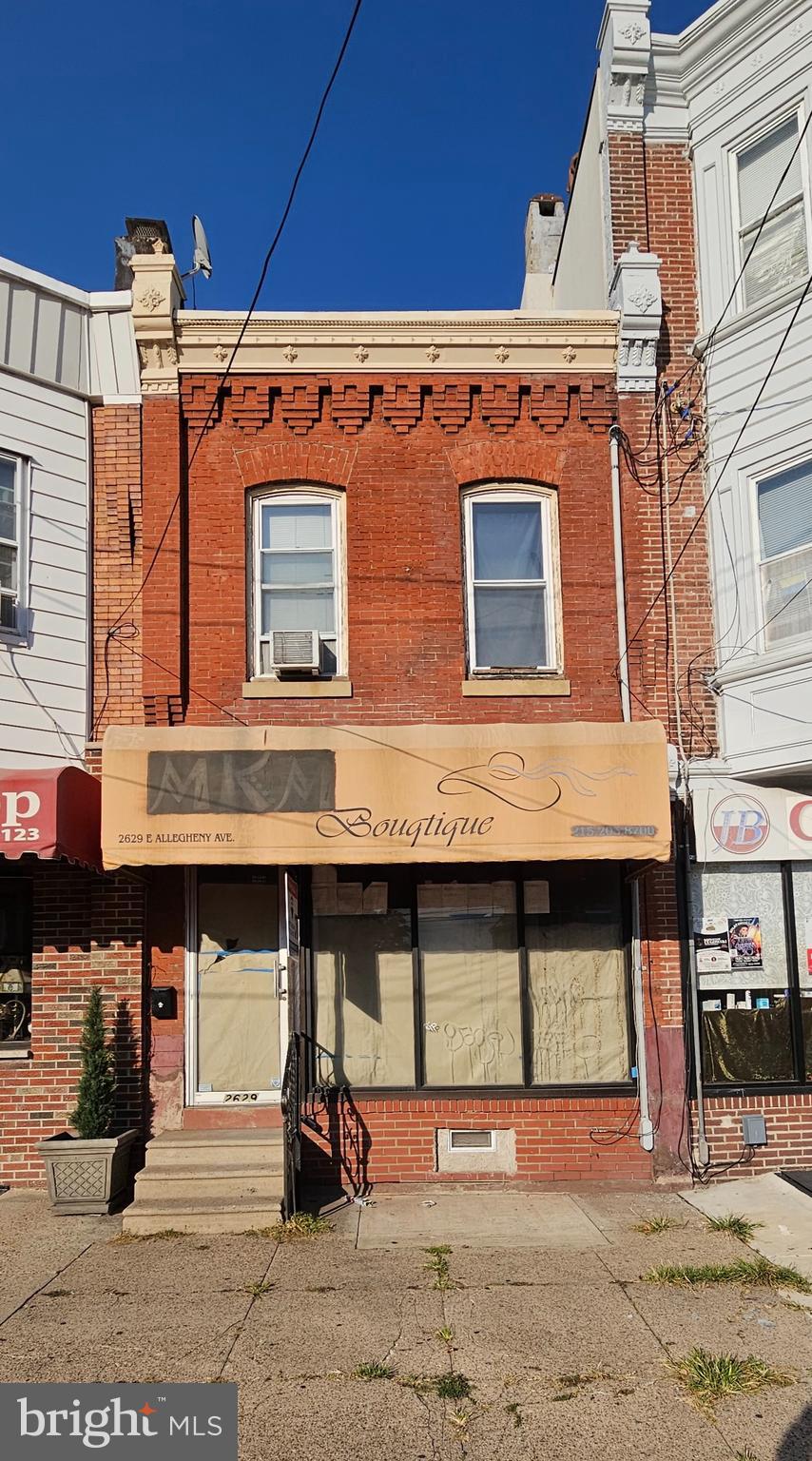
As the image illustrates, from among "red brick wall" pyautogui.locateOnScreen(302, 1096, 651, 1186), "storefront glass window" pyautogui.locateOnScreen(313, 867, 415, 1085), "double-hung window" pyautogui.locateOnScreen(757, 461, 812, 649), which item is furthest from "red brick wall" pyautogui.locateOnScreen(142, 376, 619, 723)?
"red brick wall" pyautogui.locateOnScreen(302, 1096, 651, 1186)

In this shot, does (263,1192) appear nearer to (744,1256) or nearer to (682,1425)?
(744,1256)

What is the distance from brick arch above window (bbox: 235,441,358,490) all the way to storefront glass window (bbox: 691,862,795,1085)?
4.93 meters

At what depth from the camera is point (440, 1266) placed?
8047mm

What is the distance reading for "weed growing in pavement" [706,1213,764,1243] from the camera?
345 inches

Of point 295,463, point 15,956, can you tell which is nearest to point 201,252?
point 295,463

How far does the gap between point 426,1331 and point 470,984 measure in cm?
408

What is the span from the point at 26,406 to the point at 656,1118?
8.49 metres

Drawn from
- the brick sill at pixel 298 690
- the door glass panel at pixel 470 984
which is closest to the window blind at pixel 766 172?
the brick sill at pixel 298 690

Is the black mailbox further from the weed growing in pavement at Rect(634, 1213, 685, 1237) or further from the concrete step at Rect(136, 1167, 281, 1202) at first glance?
the weed growing in pavement at Rect(634, 1213, 685, 1237)

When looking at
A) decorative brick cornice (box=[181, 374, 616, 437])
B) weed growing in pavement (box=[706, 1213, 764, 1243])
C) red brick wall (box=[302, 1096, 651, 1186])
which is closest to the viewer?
weed growing in pavement (box=[706, 1213, 764, 1243])

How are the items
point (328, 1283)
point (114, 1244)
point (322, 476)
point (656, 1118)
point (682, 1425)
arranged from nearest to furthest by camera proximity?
point (682, 1425)
point (328, 1283)
point (114, 1244)
point (656, 1118)
point (322, 476)

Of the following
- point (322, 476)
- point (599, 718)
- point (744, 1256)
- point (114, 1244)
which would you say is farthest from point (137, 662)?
point (744, 1256)

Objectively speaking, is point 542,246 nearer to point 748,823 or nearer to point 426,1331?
point 748,823

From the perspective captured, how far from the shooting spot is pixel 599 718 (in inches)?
433
